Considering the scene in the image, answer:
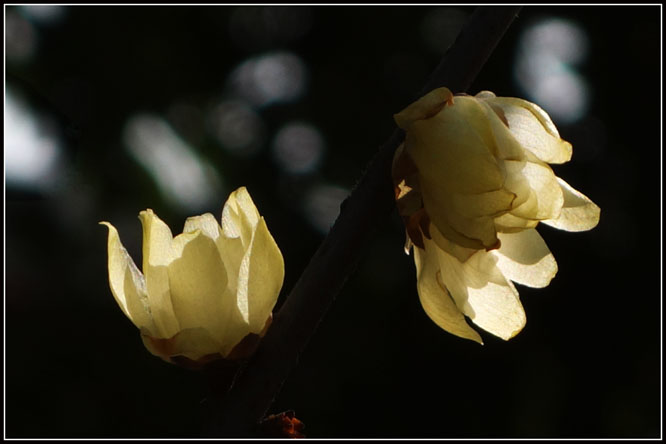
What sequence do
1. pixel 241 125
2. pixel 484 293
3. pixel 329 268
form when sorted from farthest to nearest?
pixel 241 125, pixel 484 293, pixel 329 268

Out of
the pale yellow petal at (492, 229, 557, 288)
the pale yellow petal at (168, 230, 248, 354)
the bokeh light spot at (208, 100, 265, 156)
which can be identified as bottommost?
the bokeh light spot at (208, 100, 265, 156)

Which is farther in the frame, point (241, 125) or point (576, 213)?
point (241, 125)

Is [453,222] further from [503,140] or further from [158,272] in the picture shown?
[158,272]

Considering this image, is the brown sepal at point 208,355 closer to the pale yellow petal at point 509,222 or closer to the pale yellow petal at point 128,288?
the pale yellow petal at point 128,288

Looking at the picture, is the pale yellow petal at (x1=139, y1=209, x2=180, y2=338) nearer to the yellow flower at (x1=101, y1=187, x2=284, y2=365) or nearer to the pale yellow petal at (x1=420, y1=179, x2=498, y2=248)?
the yellow flower at (x1=101, y1=187, x2=284, y2=365)

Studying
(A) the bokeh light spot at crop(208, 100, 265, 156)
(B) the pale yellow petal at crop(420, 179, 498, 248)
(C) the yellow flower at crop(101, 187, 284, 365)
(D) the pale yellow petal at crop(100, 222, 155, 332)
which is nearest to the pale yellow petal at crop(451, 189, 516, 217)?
(B) the pale yellow petal at crop(420, 179, 498, 248)

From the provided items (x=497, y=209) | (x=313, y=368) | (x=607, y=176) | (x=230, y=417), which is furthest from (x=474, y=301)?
(x=607, y=176)

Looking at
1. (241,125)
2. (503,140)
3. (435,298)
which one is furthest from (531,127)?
(241,125)

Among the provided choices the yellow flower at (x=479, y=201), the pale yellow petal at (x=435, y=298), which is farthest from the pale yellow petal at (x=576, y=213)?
the pale yellow petal at (x=435, y=298)
